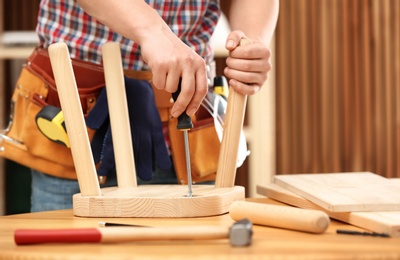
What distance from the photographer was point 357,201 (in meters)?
1.09

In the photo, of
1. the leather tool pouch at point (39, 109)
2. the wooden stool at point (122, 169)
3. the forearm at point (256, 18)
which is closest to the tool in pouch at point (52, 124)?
the leather tool pouch at point (39, 109)

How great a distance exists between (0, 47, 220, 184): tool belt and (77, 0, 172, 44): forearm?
22 cm

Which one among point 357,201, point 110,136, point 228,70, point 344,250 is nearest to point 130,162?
point 110,136

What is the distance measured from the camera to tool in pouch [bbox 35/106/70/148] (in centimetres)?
142

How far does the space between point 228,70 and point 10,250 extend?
56cm

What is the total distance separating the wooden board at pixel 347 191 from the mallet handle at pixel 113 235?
0.85 feet

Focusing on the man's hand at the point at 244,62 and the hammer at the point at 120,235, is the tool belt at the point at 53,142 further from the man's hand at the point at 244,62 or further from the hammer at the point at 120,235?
the hammer at the point at 120,235

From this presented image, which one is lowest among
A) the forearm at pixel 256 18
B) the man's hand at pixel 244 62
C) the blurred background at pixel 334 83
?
the blurred background at pixel 334 83

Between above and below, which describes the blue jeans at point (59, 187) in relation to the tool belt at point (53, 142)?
below

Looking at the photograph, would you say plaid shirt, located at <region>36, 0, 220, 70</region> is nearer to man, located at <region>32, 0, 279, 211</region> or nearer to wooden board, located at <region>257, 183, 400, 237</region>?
man, located at <region>32, 0, 279, 211</region>

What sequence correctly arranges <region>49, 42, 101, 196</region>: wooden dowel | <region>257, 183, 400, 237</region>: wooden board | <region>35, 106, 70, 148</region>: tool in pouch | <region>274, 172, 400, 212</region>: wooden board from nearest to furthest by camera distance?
<region>257, 183, 400, 237</region>: wooden board → <region>274, 172, 400, 212</region>: wooden board → <region>49, 42, 101, 196</region>: wooden dowel → <region>35, 106, 70, 148</region>: tool in pouch

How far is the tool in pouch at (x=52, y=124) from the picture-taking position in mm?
1424

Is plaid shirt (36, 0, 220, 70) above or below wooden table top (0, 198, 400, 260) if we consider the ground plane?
above

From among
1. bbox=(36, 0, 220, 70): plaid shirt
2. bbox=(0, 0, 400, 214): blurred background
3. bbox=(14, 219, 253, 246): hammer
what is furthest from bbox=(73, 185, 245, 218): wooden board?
bbox=(0, 0, 400, 214): blurred background
